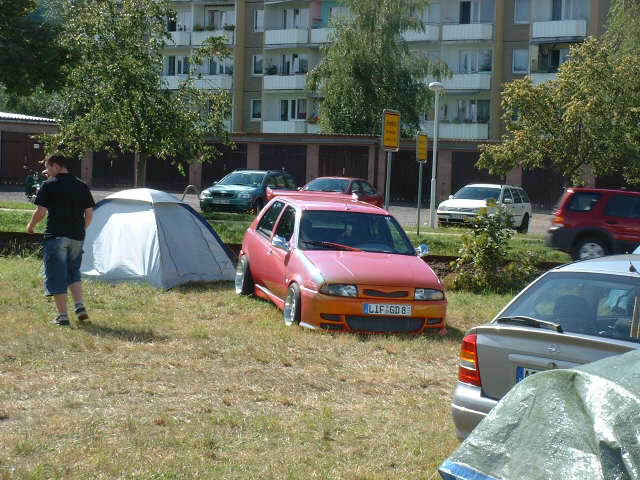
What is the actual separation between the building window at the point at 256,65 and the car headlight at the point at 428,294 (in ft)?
174

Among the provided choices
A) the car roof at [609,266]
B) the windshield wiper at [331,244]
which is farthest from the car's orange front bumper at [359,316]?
the car roof at [609,266]

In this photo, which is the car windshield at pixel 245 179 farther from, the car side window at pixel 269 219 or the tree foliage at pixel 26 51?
the car side window at pixel 269 219

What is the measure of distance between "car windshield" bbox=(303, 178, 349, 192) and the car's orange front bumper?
1929 cm

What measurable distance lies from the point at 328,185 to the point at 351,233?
738 inches

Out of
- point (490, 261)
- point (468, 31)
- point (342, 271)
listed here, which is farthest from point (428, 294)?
point (468, 31)

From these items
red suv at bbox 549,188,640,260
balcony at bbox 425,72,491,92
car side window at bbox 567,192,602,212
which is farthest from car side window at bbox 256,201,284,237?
balcony at bbox 425,72,491,92

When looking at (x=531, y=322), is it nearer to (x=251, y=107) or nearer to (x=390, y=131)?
(x=390, y=131)

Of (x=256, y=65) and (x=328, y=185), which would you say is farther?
(x=256, y=65)

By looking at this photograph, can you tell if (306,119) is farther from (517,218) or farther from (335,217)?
(335,217)

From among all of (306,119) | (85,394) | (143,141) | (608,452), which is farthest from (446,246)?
(306,119)

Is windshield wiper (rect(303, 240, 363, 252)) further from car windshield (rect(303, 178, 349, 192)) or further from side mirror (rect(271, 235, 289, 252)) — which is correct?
car windshield (rect(303, 178, 349, 192))

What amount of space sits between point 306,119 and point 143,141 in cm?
3366

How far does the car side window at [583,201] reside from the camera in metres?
20.2

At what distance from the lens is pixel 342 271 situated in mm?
10977
